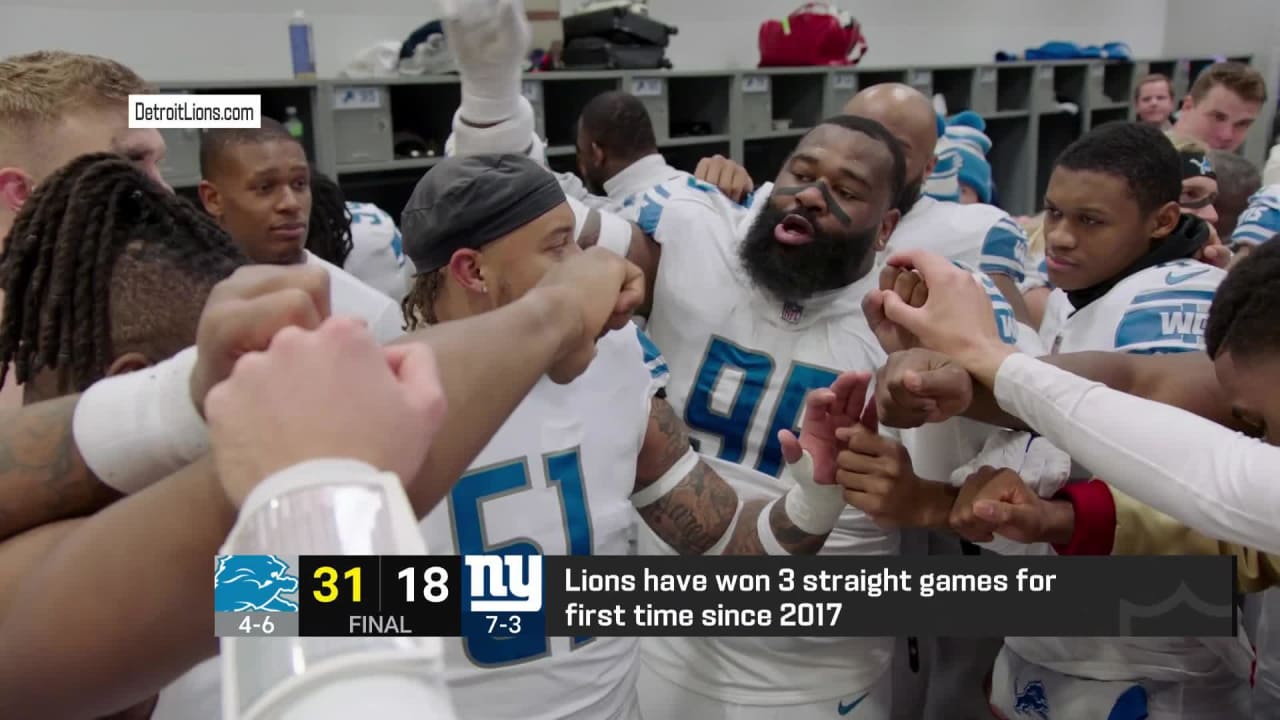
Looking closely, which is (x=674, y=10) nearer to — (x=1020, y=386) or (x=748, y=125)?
(x=748, y=125)

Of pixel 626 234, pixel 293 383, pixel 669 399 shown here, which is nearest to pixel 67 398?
pixel 293 383

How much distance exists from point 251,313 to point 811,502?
3.89ft

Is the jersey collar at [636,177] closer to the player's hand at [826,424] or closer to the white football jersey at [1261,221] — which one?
the white football jersey at [1261,221]

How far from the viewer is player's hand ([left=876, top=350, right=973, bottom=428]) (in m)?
1.32

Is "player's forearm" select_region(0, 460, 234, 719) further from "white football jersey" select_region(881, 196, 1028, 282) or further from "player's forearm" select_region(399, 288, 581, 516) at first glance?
"white football jersey" select_region(881, 196, 1028, 282)

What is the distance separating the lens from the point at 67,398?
2.70 ft

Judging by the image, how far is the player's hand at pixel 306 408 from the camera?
551 mm

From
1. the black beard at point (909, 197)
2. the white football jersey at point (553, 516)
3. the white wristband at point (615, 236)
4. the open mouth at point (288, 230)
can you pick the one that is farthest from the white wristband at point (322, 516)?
the black beard at point (909, 197)

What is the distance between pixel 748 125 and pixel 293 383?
16.6ft

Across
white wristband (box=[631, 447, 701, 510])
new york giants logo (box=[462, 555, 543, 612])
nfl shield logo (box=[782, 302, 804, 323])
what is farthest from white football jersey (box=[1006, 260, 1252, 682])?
new york giants logo (box=[462, 555, 543, 612])

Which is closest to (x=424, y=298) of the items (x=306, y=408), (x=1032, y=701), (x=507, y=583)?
(x=507, y=583)

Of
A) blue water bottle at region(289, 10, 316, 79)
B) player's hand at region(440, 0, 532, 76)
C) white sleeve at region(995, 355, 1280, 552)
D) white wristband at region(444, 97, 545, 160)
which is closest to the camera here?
white sleeve at region(995, 355, 1280, 552)
